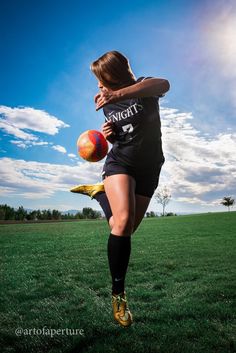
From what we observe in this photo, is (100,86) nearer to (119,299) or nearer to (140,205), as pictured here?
(140,205)

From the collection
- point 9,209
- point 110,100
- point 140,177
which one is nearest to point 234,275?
point 140,177

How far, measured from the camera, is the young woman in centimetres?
363

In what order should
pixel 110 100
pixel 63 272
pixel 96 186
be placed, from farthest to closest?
pixel 63 272 < pixel 96 186 < pixel 110 100

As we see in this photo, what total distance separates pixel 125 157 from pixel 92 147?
76 cm

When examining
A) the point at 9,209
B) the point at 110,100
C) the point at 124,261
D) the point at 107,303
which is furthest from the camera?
the point at 9,209

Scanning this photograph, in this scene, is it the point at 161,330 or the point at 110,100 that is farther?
the point at 161,330

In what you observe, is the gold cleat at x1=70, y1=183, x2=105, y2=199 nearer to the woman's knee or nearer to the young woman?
the young woman

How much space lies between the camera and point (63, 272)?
772 centimetres

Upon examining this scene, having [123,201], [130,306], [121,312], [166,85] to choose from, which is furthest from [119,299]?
[166,85]

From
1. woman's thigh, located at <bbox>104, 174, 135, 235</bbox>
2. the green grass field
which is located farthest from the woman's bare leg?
the green grass field

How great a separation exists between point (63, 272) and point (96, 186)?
3853 mm

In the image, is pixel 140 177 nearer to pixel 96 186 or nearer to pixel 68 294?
pixel 96 186

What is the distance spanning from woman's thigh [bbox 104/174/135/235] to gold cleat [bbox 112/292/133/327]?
2.26ft

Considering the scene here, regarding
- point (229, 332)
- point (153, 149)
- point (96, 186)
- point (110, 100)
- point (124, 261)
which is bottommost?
point (229, 332)
